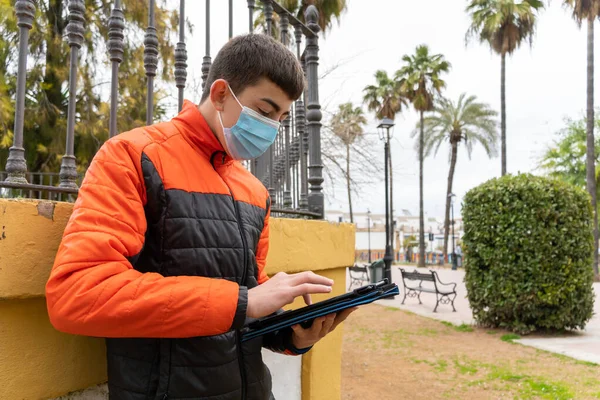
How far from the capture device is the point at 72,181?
69.2 inches

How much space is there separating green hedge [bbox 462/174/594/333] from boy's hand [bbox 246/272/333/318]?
7.36m

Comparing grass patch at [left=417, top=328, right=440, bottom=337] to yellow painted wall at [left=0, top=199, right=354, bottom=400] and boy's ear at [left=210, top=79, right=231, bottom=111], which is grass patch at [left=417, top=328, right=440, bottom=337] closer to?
yellow painted wall at [left=0, top=199, right=354, bottom=400]

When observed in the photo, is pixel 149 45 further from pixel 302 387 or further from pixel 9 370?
pixel 302 387

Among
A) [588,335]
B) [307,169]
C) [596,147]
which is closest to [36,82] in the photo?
[307,169]

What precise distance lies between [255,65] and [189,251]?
62 cm

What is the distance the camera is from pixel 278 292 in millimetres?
1224

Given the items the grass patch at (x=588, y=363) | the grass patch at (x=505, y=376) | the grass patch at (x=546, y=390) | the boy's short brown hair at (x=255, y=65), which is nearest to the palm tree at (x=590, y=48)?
the grass patch at (x=588, y=363)

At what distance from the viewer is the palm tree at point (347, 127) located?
40.4 feet

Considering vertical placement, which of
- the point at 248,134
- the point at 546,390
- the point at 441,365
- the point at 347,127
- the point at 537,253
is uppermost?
the point at 347,127

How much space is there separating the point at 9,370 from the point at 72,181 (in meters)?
0.67

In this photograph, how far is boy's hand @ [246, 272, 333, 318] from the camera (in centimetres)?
121

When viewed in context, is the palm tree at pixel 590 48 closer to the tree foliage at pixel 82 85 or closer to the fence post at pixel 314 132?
the tree foliage at pixel 82 85

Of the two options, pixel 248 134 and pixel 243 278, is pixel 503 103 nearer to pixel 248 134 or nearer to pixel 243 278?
pixel 248 134

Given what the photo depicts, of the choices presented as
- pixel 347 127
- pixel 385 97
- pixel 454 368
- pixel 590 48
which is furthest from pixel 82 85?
pixel 385 97
